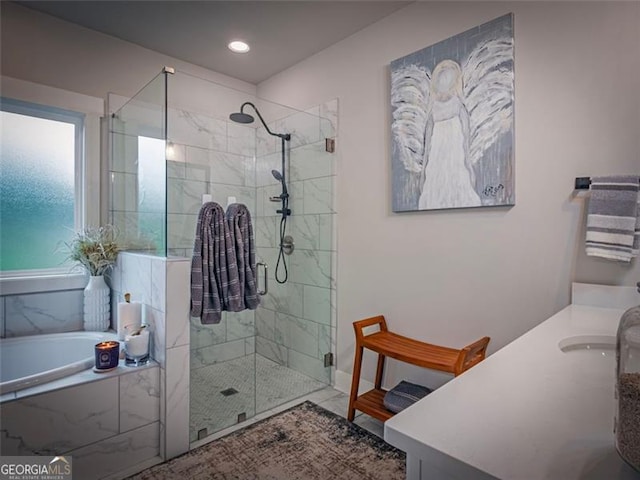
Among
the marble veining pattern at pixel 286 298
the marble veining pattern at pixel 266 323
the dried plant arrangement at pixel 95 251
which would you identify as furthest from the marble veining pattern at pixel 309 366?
the dried plant arrangement at pixel 95 251

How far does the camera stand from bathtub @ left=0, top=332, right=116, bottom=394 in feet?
7.07

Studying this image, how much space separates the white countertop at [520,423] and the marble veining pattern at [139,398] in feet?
5.38

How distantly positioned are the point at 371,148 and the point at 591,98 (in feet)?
4.02

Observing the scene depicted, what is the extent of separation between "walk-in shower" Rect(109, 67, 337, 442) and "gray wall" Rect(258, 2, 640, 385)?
0.23 metres

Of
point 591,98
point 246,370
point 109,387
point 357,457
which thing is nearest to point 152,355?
point 109,387

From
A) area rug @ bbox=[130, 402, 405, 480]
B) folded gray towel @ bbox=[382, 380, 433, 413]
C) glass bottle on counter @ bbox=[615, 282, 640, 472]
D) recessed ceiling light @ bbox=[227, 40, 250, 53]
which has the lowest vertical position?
area rug @ bbox=[130, 402, 405, 480]

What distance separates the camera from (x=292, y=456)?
187cm

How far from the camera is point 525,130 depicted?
174 centimetres

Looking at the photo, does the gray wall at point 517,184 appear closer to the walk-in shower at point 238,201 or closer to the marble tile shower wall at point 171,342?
the walk-in shower at point 238,201

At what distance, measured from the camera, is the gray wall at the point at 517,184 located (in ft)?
5.00

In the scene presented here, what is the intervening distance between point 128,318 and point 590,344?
217cm

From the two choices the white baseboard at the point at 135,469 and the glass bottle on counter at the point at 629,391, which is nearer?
the glass bottle on counter at the point at 629,391

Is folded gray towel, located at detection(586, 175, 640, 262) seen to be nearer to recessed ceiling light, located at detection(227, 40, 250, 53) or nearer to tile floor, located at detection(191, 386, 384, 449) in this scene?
tile floor, located at detection(191, 386, 384, 449)

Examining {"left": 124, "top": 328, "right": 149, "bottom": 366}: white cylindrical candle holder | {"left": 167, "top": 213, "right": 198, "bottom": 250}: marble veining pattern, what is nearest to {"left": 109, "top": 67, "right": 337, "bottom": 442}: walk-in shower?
{"left": 167, "top": 213, "right": 198, "bottom": 250}: marble veining pattern
